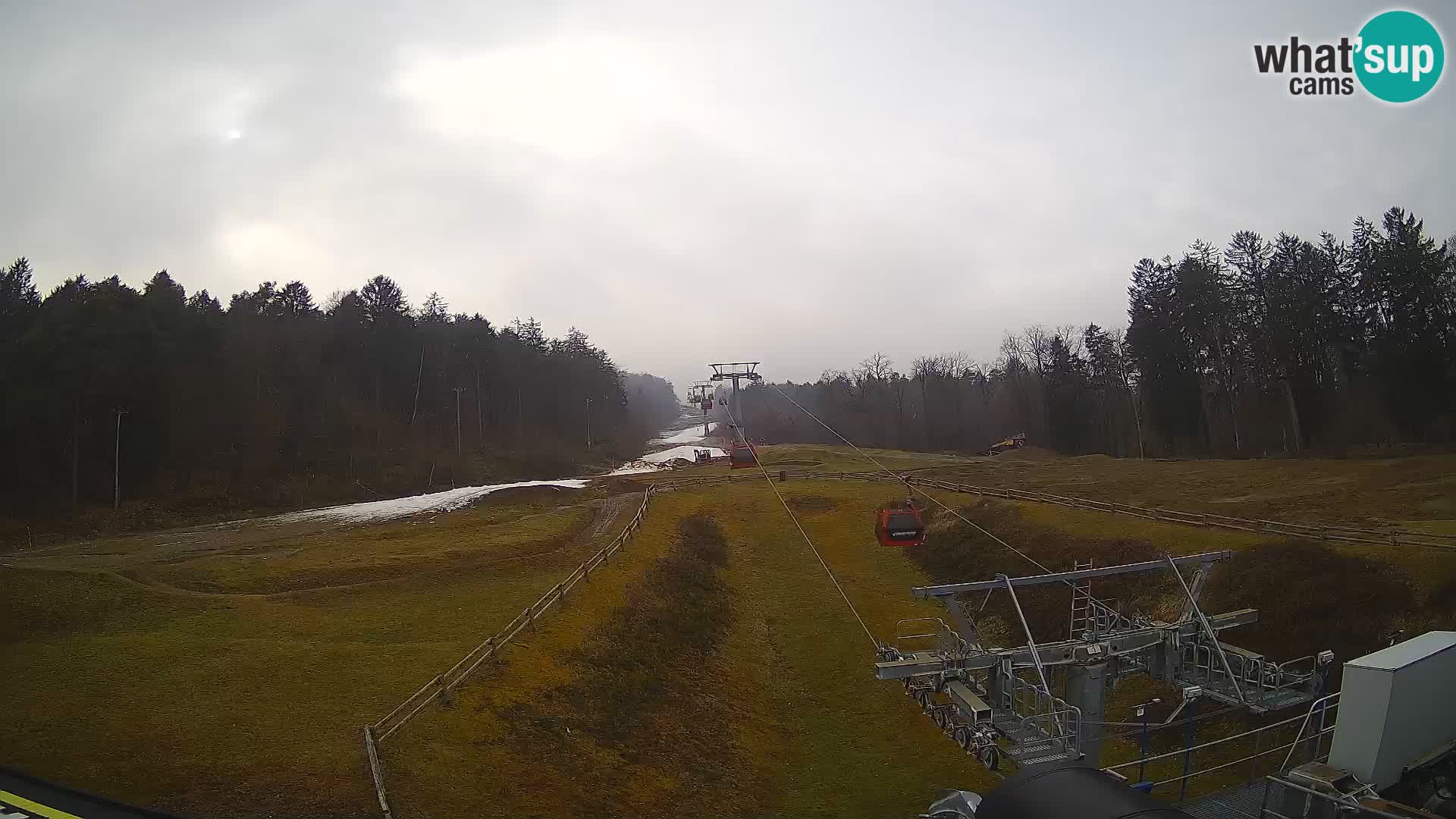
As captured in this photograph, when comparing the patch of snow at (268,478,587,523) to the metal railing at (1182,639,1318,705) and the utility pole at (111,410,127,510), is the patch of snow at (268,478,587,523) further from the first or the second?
the metal railing at (1182,639,1318,705)

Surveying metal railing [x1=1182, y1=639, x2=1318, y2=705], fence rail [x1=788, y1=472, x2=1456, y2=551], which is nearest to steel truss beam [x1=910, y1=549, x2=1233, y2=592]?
metal railing [x1=1182, y1=639, x2=1318, y2=705]

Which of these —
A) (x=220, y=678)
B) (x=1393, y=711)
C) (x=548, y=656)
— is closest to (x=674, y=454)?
(x=548, y=656)

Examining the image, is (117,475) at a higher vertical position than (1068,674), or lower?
higher

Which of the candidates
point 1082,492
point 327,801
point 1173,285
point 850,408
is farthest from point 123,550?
point 850,408

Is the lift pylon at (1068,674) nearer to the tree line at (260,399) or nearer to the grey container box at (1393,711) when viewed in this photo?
the grey container box at (1393,711)

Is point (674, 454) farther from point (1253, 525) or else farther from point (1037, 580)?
point (1037, 580)
